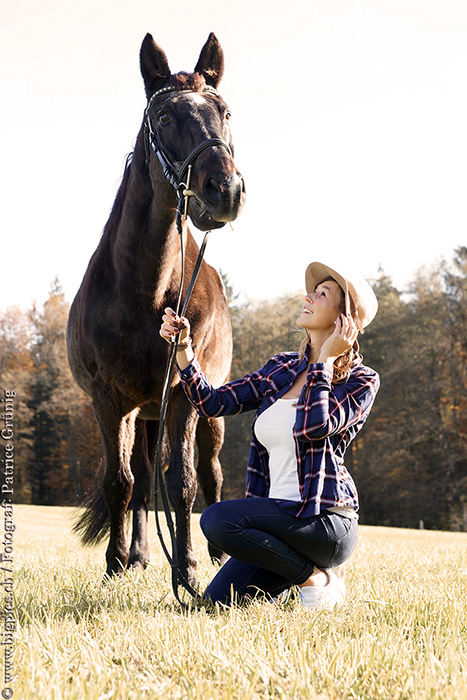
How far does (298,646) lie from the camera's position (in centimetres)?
233

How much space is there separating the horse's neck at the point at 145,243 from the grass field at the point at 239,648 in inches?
76.1

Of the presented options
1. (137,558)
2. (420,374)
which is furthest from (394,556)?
(420,374)

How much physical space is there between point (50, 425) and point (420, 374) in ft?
62.8

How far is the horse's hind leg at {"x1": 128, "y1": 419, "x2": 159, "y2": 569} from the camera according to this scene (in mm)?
5324

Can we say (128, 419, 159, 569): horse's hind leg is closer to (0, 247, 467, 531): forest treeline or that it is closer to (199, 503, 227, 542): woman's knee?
(199, 503, 227, 542): woman's knee

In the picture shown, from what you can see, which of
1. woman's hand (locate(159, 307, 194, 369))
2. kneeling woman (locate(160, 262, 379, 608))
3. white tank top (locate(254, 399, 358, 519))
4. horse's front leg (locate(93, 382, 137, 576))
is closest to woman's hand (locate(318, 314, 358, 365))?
kneeling woman (locate(160, 262, 379, 608))

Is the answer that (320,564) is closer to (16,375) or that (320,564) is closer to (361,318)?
(361,318)

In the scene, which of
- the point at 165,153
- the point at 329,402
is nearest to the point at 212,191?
the point at 165,153

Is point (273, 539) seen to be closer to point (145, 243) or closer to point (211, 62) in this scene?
point (145, 243)

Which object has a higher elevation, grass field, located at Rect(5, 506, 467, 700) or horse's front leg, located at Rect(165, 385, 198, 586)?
horse's front leg, located at Rect(165, 385, 198, 586)

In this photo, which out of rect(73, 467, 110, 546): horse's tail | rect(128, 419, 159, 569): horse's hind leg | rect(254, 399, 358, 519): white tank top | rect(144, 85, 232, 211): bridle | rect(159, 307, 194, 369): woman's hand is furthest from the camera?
rect(73, 467, 110, 546): horse's tail

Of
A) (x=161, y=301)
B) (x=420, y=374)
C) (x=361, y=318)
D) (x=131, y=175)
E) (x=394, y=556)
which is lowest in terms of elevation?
(x=394, y=556)

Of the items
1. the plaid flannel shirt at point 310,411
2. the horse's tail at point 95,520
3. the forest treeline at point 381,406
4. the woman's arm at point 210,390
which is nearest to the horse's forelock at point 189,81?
the woman's arm at point 210,390

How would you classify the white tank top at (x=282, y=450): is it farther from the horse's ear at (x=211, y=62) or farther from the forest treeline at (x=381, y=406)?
the forest treeline at (x=381, y=406)
